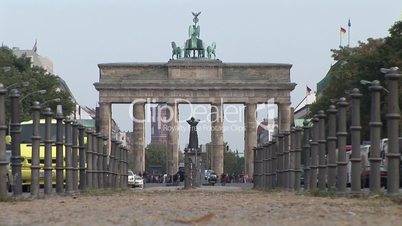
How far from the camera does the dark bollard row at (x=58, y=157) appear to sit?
19.4 meters

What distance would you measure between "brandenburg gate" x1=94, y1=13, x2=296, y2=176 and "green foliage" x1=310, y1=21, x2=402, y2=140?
3550cm

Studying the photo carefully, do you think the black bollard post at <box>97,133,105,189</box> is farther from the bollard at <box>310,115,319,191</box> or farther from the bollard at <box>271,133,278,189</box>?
the bollard at <box>310,115,319,191</box>

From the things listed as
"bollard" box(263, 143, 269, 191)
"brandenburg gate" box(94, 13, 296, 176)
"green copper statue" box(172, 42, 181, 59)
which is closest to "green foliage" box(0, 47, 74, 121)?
"brandenburg gate" box(94, 13, 296, 176)

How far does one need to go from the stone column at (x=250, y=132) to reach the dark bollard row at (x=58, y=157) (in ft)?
315

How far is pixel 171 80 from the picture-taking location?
131 m

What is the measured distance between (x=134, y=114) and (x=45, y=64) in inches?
1794

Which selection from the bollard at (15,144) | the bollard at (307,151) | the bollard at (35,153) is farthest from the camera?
the bollard at (307,151)

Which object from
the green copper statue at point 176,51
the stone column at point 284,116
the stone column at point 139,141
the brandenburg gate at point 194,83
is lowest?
the stone column at point 139,141

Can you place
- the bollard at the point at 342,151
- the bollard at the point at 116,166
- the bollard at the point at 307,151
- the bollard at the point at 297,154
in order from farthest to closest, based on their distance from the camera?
the bollard at the point at 116,166 → the bollard at the point at 297,154 → the bollard at the point at 307,151 → the bollard at the point at 342,151

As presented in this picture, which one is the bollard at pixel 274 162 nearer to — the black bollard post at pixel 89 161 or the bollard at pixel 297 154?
the bollard at pixel 297 154

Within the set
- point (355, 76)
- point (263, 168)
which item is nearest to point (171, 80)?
point (355, 76)

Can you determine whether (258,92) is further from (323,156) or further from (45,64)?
(323,156)

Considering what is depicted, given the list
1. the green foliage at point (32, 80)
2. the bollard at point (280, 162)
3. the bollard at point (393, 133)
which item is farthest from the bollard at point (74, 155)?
the green foliage at point (32, 80)

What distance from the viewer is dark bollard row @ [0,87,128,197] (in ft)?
63.7
